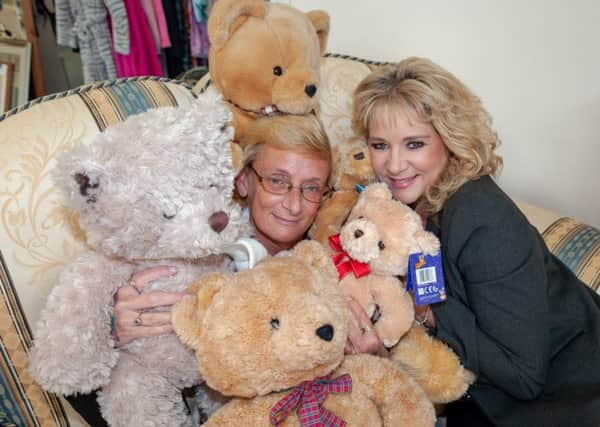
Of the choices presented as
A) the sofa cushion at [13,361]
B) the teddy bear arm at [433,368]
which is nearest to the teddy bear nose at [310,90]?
the teddy bear arm at [433,368]

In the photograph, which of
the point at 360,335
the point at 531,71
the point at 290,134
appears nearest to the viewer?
the point at 360,335

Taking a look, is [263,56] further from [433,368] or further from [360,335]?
[433,368]

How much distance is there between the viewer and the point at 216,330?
73cm

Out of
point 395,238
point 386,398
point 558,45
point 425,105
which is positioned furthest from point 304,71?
point 558,45

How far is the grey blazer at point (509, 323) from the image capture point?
103 centimetres

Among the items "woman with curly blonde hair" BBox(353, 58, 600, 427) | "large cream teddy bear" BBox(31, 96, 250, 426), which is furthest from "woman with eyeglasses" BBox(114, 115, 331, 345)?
"large cream teddy bear" BBox(31, 96, 250, 426)

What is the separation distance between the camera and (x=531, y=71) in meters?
1.55

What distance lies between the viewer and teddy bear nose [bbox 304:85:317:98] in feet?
3.78

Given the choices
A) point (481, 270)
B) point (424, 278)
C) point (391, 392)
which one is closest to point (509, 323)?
point (481, 270)

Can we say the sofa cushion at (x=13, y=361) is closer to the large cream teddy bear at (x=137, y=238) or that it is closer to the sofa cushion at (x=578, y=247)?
the large cream teddy bear at (x=137, y=238)

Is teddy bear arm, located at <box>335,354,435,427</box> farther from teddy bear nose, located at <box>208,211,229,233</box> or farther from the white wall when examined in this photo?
the white wall

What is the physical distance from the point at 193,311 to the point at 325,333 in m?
0.25

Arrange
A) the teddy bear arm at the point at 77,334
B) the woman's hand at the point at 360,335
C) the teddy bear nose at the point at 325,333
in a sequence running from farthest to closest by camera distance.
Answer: the woman's hand at the point at 360,335
the teddy bear arm at the point at 77,334
the teddy bear nose at the point at 325,333

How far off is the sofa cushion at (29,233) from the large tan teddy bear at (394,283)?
0.69 m
